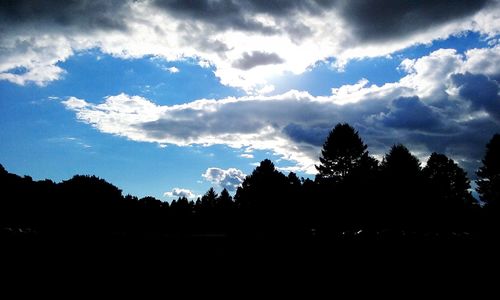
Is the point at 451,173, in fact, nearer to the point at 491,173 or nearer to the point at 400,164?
the point at 491,173

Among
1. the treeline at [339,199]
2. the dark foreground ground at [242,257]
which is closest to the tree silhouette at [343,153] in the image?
the treeline at [339,199]

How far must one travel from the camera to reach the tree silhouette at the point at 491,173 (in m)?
44.0

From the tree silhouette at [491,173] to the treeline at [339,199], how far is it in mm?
116

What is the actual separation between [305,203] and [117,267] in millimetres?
44747

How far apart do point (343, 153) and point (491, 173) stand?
73.7 feet

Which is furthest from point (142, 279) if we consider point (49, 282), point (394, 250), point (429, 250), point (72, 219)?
point (72, 219)

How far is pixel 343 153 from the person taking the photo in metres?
42.2

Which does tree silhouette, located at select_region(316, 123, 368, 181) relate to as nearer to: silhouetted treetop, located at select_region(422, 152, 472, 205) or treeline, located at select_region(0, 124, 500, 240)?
treeline, located at select_region(0, 124, 500, 240)

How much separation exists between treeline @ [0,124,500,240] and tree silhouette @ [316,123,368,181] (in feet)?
0.43

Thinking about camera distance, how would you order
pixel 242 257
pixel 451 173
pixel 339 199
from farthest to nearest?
1. pixel 451 173
2. pixel 339 199
3. pixel 242 257

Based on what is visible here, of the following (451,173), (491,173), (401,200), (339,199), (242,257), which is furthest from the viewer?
(451,173)

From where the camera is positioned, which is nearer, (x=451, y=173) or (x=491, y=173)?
(x=491, y=173)

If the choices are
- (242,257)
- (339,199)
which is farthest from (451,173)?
(242,257)

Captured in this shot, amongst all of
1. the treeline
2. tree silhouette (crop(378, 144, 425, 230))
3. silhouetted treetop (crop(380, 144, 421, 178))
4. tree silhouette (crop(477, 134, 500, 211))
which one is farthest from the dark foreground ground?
tree silhouette (crop(477, 134, 500, 211))
